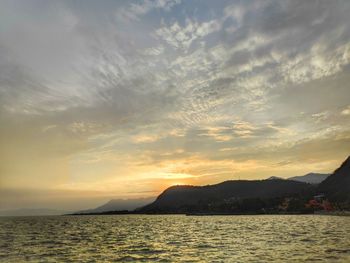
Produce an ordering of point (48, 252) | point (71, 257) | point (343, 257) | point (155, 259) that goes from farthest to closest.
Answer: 1. point (48, 252)
2. point (71, 257)
3. point (155, 259)
4. point (343, 257)

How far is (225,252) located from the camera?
190ft

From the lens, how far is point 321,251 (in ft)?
179

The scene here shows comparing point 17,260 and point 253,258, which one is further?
point 17,260

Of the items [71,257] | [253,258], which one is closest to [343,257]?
[253,258]

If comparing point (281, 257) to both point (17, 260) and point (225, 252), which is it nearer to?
point (225, 252)

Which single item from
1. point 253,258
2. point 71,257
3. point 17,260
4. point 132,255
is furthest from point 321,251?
point 17,260

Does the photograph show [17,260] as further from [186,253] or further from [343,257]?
[343,257]

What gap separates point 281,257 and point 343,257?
755 centimetres

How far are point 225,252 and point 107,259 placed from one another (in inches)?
703

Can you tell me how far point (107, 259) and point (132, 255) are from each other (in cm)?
525

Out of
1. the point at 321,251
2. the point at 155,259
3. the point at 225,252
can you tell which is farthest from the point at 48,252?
the point at 321,251

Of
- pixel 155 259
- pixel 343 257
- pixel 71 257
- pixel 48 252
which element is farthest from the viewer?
pixel 48 252

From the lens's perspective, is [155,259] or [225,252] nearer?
[155,259]

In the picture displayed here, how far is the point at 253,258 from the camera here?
50156mm
